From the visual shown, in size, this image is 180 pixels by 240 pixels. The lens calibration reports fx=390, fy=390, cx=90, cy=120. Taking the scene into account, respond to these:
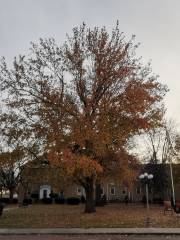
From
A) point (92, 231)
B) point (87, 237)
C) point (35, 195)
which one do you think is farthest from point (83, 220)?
point (35, 195)

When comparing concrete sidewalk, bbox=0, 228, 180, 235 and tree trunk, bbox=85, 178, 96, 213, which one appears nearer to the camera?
concrete sidewalk, bbox=0, 228, 180, 235

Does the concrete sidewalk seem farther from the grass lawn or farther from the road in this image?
the grass lawn

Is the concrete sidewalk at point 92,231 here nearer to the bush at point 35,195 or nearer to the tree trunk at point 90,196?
the tree trunk at point 90,196

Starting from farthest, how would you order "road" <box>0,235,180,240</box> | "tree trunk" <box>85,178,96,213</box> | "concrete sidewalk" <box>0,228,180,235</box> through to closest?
A: "tree trunk" <box>85,178,96,213</box> → "concrete sidewalk" <box>0,228,180,235</box> → "road" <box>0,235,180,240</box>

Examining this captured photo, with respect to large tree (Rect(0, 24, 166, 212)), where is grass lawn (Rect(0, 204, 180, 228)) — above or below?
below

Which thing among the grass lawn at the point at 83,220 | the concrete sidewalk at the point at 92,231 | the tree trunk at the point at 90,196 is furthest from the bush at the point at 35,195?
the concrete sidewalk at the point at 92,231

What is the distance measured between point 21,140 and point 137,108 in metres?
9.26

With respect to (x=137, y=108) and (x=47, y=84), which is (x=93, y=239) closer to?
(x=137, y=108)

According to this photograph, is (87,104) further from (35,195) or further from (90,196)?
(35,195)

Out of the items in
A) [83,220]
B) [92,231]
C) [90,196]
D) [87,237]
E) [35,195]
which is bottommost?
[87,237]

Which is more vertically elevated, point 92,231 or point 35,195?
point 35,195

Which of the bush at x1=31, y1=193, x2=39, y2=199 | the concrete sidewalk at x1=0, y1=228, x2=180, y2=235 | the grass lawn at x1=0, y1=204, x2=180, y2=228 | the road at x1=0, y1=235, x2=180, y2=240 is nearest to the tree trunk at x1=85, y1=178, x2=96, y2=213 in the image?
the grass lawn at x1=0, y1=204, x2=180, y2=228

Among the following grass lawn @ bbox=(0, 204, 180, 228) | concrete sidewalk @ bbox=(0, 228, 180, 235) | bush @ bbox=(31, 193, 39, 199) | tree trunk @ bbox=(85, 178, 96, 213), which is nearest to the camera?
concrete sidewalk @ bbox=(0, 228, 180, 235)

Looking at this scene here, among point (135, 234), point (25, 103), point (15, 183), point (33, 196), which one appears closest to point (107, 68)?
point (25, 103)
